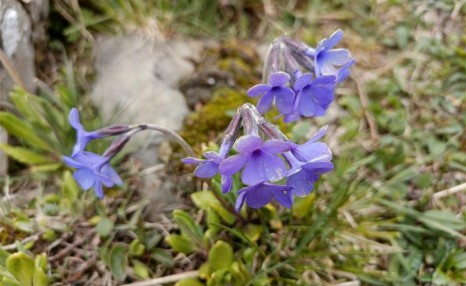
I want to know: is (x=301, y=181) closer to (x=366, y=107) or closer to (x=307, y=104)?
(x=307, y=104)

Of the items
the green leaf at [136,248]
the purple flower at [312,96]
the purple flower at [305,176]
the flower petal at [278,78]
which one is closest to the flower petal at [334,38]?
the purple flower at [312,96]

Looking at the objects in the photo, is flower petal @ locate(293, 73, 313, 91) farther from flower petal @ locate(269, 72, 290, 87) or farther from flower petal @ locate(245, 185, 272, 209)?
flower petal @ locate(245, 185, 272, 209)

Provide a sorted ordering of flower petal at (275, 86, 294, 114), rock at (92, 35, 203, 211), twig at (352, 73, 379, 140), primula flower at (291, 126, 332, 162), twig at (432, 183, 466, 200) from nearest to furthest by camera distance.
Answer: primula flower at (291, 126, 332, 162)
flower petal at (275, 86, 294, 114)
twig at (432, 183, 466, 200)
rock at (92, 35, 203, 211)
twig at (352, 73, 379, 140)

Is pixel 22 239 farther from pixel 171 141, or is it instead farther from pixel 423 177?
pixel 423 177

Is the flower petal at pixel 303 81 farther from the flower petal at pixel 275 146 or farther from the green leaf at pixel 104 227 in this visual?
the green leaf at pixel 104 227

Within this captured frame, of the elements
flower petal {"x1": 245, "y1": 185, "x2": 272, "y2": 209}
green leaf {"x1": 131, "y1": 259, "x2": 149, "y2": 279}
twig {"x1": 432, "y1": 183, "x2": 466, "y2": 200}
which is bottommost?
green leaf {"x1": 131, "y1": 259, "x2": 149, "y2": 279}

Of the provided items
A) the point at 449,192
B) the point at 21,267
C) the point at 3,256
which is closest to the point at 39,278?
the point at 21,267

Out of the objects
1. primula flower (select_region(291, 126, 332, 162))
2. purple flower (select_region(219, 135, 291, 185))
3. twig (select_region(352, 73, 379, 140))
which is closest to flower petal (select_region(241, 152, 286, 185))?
purple flower (select_region(219, 135, 291, 185))
